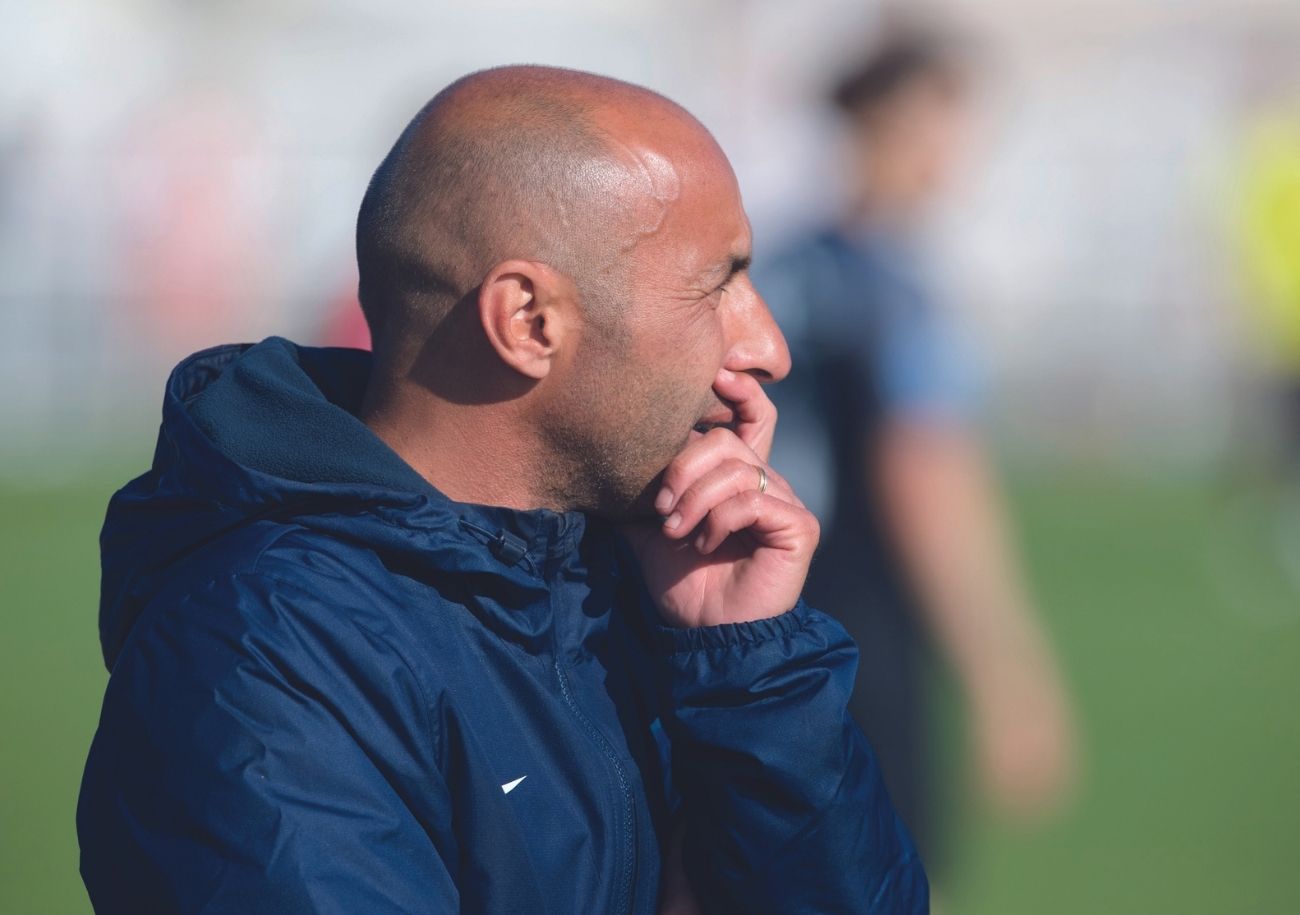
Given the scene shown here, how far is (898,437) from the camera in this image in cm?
398

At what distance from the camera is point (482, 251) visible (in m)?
1.96

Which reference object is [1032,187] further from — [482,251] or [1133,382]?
[482,251]

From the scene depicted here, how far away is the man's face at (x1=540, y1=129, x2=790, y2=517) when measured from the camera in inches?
77.8

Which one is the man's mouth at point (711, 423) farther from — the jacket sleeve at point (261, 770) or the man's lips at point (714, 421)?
the jacket sleeve at point (261, 770)

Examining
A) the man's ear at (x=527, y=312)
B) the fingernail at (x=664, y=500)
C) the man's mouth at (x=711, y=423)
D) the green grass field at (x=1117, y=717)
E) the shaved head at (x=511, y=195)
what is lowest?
the green grass field at (x=1117, y=717)

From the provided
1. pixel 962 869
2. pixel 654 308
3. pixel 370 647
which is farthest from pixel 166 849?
pixel 962 869

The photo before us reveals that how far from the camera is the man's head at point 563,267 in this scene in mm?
1949

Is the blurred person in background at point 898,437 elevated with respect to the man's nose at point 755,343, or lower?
lower

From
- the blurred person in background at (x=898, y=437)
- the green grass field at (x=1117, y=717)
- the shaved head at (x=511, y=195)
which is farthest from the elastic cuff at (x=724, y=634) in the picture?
the green grass field at (x=1117, y=717)

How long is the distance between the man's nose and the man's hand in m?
0.12

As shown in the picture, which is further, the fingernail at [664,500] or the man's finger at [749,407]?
the man's finger at [749,407]

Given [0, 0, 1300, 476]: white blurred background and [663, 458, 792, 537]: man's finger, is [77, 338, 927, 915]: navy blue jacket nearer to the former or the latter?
[663, 458, 792, 537]: man's finger

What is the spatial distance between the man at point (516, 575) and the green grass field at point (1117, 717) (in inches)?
131

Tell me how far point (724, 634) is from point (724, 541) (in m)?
0.15
